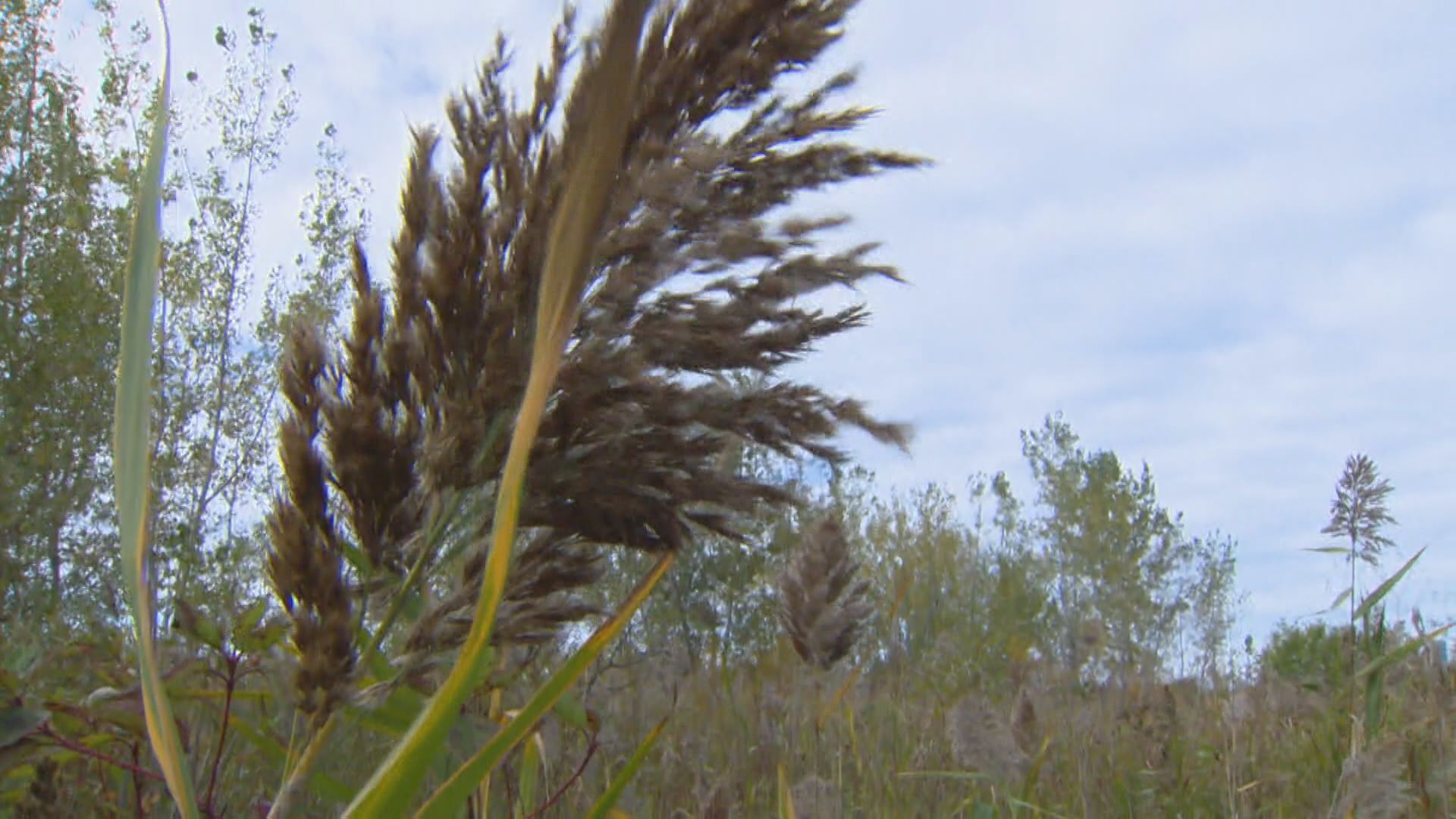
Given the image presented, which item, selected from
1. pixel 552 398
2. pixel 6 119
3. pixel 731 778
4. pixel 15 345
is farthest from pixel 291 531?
pixel 6 119

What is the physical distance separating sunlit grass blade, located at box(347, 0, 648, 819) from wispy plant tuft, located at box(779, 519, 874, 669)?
2439mm

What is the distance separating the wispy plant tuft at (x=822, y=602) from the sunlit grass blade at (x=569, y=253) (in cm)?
244

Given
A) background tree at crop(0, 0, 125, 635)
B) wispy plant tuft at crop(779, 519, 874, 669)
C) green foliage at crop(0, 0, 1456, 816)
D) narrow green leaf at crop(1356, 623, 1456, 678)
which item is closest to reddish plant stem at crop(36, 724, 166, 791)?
green foliage at crop(0, 0, 1456, 816)

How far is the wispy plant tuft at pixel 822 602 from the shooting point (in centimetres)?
320

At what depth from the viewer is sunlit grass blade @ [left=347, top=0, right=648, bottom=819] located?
622 mm

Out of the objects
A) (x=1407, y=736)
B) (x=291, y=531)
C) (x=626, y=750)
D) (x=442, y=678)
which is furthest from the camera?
(x=626, y=750)

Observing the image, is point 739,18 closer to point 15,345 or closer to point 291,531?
point 291,531

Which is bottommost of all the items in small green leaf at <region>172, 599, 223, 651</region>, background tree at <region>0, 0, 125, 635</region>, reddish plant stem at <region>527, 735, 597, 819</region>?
reddish plant stem at <region>527, 735, 597, 819</region>

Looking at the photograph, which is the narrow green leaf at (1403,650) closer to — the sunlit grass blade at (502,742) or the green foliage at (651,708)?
the green foliage at (651,708)

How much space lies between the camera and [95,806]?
6.40 feet

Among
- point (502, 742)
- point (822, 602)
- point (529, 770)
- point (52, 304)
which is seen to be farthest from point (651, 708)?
point (52, 304)

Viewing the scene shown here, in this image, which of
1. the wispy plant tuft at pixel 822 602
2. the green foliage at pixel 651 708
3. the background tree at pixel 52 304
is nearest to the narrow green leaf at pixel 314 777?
the green foliage at pixel 651 708

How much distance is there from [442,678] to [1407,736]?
2499 millimetres

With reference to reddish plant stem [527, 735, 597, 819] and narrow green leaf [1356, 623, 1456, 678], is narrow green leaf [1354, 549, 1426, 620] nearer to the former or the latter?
narrow green leaf [1356, 623, 1456, 678]
